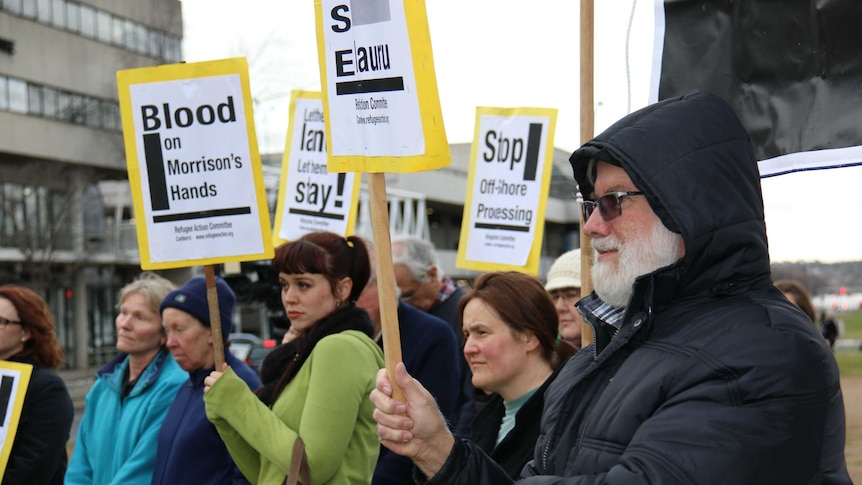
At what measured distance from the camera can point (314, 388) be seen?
391cm

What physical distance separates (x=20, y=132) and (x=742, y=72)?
35614 mm

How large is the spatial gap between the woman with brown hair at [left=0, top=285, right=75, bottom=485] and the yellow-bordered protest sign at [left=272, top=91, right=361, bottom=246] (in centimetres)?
192

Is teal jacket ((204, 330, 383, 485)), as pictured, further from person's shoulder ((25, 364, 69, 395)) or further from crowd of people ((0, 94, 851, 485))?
person's shoulder ((25, 364, 69, 395))

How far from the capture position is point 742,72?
359 centimetres

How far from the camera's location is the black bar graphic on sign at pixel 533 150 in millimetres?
7262

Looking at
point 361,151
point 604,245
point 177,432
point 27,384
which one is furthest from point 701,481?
point 27,384

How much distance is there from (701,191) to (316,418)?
1.99m

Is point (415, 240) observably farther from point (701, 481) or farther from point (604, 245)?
point (701, 481)

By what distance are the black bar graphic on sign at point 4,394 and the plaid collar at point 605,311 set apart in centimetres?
364

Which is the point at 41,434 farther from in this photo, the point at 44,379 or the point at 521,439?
the point at 521,439

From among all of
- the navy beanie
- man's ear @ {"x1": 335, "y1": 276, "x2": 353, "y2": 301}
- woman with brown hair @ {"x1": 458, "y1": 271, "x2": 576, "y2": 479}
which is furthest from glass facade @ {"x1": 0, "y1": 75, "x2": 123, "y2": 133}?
woman with brown hair @ {"x1": 458, "y1": 271, "x2": 576, "y2": 479}

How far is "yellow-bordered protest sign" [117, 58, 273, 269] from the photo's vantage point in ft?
14.6

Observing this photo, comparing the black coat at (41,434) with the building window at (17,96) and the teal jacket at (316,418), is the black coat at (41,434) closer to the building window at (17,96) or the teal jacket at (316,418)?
the teal jacket at (316,418)

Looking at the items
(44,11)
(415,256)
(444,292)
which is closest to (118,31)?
(44,11)
